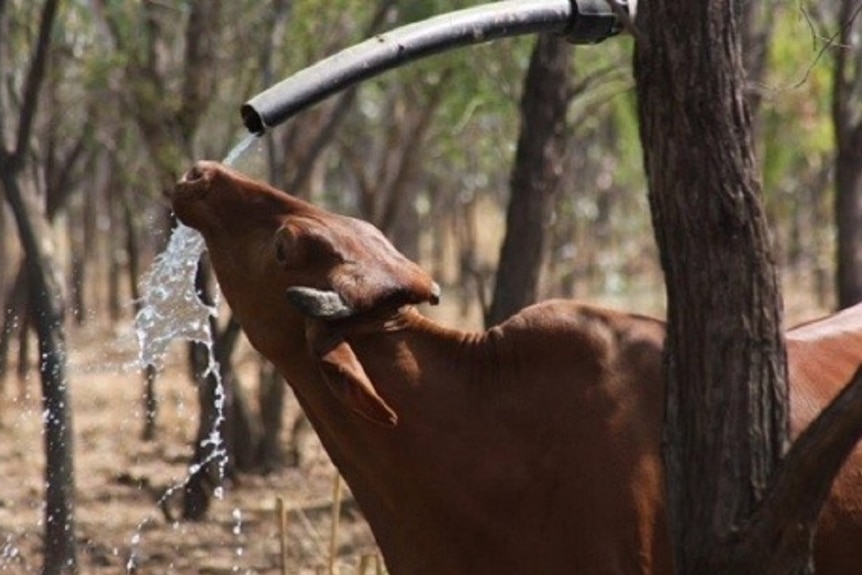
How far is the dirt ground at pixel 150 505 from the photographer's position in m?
11.7

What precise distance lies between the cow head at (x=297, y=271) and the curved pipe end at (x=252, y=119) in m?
0.17

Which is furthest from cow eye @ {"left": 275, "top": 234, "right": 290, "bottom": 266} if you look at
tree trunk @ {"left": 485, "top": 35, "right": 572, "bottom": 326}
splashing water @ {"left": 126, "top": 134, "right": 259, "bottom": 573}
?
tree trunk @ {"left": 485, "top": 35, "right": 572, "bottom": 326}

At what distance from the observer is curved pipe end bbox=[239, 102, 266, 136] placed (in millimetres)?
6652

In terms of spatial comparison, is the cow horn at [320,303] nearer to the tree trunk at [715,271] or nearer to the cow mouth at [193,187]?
the cow mouth at [193,187]

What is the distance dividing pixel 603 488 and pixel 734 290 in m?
1.35

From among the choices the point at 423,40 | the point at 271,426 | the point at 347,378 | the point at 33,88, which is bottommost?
the point at 271,426

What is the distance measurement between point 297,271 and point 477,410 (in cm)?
64

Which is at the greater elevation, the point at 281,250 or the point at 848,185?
the point at 848,185

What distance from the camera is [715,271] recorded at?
202 inches

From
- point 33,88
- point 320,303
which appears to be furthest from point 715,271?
point 33,88

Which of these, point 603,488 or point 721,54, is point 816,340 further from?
point 721,54

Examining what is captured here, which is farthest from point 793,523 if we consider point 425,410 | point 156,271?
point 156,271

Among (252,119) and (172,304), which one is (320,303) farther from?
(172,304)

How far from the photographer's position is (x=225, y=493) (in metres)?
13.9
